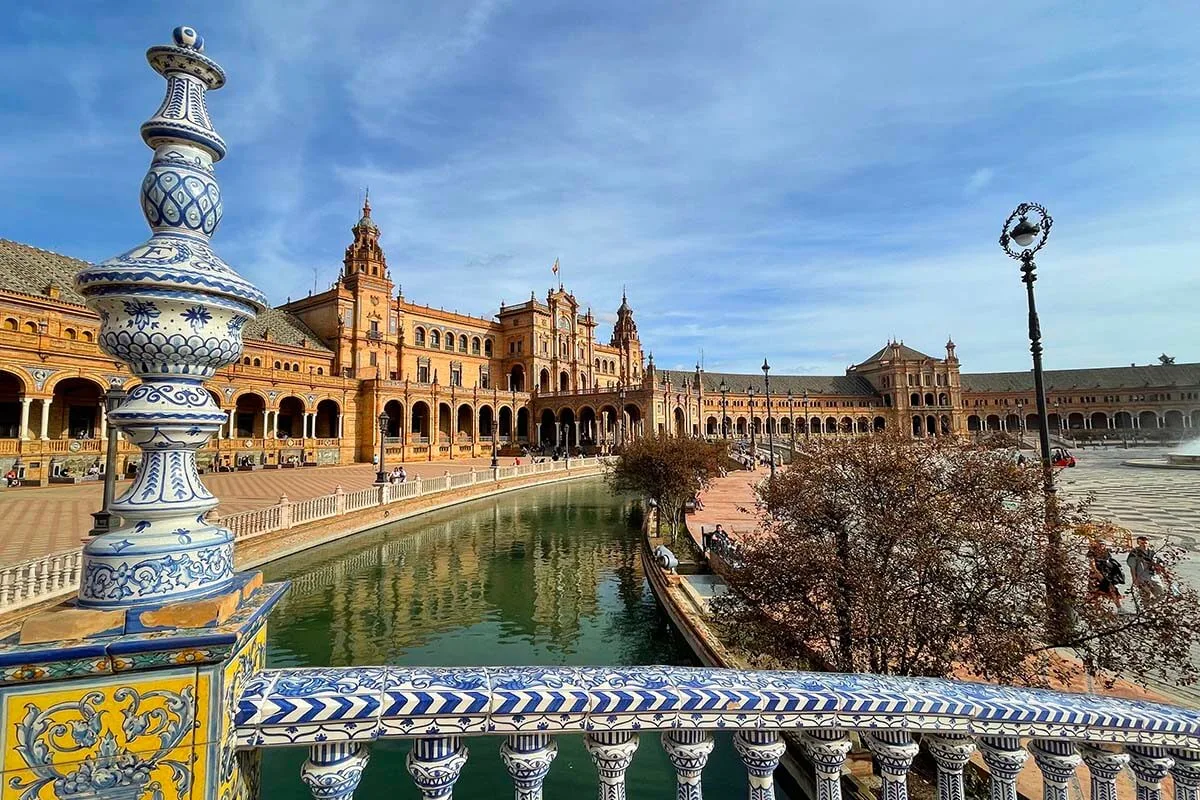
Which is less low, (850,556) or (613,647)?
(850,556)

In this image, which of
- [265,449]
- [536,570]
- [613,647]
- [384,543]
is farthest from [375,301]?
[613,647]

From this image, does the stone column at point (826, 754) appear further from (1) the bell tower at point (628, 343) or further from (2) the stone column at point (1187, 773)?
(1) the bell tower at point (628, 343)

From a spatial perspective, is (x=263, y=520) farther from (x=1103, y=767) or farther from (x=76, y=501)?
(x=1103, y=767)

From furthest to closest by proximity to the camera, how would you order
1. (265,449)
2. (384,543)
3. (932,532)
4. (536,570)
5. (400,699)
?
(265,449) → (384,543) → (536,570) → (932,532) → (400,699)

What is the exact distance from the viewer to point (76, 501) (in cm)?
1959

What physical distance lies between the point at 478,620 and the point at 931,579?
361 inches

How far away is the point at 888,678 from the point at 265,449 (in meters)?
41.1

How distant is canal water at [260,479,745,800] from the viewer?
21.9ft

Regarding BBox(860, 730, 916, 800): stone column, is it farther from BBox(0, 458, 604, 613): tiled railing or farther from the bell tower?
the bell tower

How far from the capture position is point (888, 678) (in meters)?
2.40

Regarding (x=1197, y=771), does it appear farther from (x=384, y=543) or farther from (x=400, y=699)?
(x=384, y=543)

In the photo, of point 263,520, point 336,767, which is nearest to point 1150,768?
point 336,767

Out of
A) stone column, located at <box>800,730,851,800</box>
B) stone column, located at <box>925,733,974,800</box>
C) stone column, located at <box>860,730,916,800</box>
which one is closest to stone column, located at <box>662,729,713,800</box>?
stone column, located at <box>800,730,851,800</box>

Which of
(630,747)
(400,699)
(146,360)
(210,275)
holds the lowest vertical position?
(630,747)
